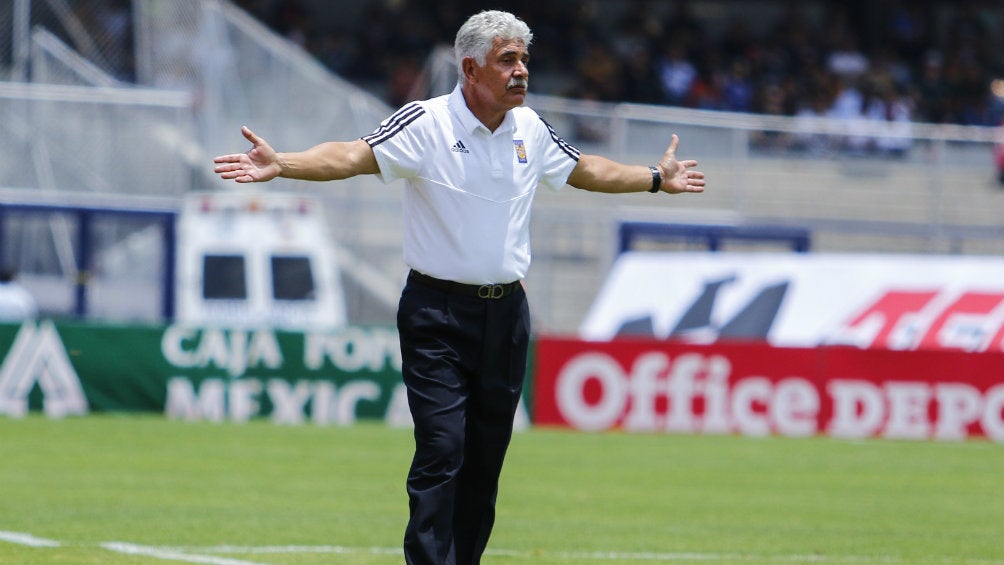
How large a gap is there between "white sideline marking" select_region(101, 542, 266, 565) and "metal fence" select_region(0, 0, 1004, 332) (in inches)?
500

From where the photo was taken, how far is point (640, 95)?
29.0 meters

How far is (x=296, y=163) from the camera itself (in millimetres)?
6723

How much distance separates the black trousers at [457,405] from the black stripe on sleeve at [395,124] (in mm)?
628

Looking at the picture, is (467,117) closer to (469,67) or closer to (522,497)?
(469,67)

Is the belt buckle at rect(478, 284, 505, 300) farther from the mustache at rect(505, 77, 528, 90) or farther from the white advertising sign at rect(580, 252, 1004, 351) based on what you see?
the white advertising sign at rect(580, 252, 1004, 351)

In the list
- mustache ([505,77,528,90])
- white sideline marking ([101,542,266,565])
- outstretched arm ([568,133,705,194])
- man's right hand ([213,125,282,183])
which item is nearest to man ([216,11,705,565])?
mustache ([505,77,528,90])

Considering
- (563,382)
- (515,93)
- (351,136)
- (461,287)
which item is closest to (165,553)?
Answer: (461,287)

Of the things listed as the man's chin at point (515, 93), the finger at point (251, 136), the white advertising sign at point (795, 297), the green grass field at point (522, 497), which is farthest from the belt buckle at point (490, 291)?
the white advertising sign at point (795, 297)

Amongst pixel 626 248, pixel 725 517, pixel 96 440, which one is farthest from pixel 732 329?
pixel 725 517

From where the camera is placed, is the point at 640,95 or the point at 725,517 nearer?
the point at 725,517

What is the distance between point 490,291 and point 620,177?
93cm

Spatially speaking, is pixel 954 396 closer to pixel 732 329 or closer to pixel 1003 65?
pixel 732 329

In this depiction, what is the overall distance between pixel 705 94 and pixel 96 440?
16273mm

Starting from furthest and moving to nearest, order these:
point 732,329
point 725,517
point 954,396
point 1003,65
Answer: point 1003,65
point 732,329
point 954,396
point 725,517
